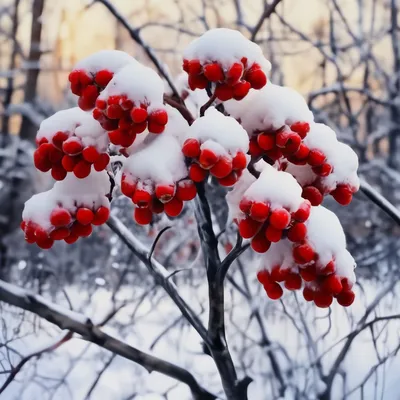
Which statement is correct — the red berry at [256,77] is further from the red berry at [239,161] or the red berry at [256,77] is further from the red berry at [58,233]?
the red berry at [58,233]

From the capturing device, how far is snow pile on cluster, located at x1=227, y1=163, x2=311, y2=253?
37 centimetres

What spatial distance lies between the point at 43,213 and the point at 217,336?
25cm

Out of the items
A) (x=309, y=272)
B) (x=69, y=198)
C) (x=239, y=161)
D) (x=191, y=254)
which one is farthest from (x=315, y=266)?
(x=191, y=254)

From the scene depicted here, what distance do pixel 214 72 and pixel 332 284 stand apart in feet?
0.66

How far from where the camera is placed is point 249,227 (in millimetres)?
382

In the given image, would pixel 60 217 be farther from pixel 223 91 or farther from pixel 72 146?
pixel 223 91

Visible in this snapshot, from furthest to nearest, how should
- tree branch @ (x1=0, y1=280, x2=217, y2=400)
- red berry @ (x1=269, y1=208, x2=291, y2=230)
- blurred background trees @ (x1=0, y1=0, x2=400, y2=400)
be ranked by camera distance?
blurred background trees @ (x1=0, y1=0, x2=400, y2=400), tree branch @ (x1=0, y1=280, x2=217, y2=400), red berry @ (x1=269, y1=208, x2=291, y2=230)

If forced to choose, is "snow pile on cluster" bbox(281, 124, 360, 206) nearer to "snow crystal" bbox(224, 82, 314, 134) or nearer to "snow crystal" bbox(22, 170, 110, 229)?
"snow crystal" bbox(224, 82, 314, 134)

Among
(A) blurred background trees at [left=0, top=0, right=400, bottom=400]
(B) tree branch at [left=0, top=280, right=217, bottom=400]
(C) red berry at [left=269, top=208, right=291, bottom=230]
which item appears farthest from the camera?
(A) blurred background trees at [left=0, top=0, right=400, bottom=400]

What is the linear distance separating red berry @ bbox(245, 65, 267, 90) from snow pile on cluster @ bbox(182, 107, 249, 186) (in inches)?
2.0

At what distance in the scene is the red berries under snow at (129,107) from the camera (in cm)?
37

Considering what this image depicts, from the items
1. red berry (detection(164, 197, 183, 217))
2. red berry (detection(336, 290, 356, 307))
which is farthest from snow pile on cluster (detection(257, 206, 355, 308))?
red berry (detection(164, 197, 183, 217))

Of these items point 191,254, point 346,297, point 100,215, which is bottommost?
point 346,297

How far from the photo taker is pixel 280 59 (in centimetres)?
169
